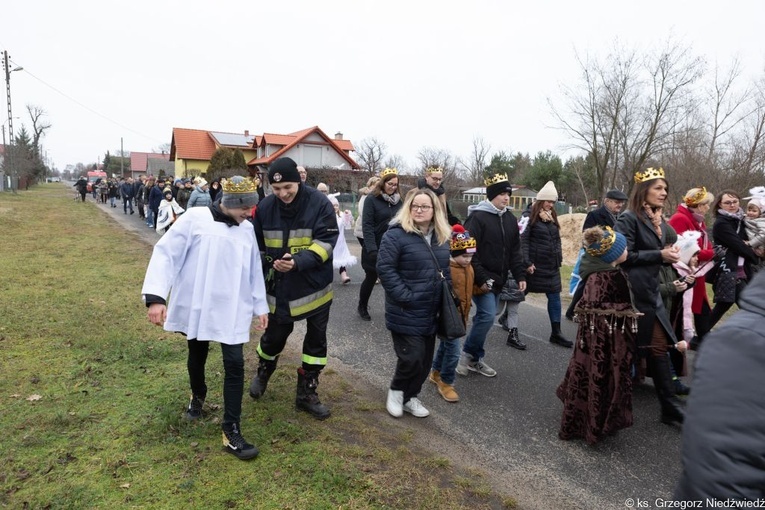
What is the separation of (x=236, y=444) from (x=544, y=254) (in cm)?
425

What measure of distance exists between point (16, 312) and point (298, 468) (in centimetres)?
524

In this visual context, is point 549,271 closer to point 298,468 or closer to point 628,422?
point 628,422

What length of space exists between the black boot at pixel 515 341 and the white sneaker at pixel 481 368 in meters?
0.86

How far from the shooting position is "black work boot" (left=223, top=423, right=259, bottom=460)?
3.13 meters

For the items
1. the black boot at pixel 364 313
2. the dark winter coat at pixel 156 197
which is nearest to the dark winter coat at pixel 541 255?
the black boot at pixel 364 313

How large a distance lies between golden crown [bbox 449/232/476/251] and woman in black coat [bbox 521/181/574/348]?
1.93 m

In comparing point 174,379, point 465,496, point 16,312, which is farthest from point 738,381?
point 16,312

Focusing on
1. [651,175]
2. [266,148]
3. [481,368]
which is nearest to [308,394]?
[481,368]

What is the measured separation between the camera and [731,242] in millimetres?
5410

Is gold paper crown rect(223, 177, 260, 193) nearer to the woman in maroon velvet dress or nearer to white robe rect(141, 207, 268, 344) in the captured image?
white robe rect(141, 207, 268, 344)

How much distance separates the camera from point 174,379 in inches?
170

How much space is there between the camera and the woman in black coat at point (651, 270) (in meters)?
3.67

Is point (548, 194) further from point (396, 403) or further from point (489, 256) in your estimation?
point (396, 403)

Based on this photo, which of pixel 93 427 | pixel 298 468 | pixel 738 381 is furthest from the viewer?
pixel 93 427
